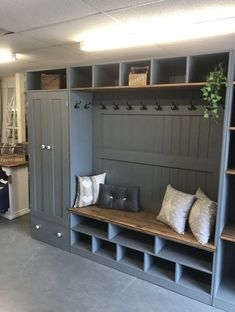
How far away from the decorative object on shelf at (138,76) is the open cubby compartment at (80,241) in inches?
73.6

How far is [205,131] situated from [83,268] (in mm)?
1933

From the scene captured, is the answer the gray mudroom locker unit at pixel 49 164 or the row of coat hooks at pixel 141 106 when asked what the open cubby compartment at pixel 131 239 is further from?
the row of coat hooks at pixel 141 106

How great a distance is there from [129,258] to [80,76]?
7.05 ft

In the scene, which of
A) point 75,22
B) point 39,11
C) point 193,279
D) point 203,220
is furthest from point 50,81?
point 193,279

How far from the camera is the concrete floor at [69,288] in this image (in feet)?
7.86

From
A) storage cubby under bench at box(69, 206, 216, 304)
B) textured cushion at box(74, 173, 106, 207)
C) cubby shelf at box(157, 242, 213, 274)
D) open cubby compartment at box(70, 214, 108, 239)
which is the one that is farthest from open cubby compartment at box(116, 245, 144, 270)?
textured cushion at box(74, 173, 106, 207)

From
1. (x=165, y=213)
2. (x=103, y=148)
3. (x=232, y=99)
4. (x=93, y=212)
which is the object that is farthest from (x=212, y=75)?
(x=93, y=212)

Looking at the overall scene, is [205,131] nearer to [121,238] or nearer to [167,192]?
[167,192]

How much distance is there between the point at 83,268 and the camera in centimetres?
298

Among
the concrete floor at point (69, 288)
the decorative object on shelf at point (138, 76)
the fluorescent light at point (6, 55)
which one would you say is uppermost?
the fluorescent light at point (6, 55)

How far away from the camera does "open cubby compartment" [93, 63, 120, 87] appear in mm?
2932

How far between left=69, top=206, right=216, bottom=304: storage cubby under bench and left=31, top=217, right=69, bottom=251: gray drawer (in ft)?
Result: 0.38

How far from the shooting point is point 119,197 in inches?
125

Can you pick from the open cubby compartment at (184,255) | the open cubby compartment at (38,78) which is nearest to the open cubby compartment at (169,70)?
the open cubby compartment at (38,78)
